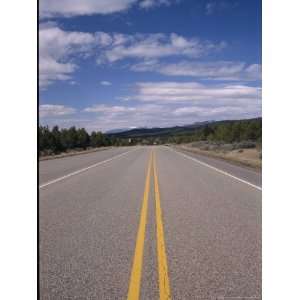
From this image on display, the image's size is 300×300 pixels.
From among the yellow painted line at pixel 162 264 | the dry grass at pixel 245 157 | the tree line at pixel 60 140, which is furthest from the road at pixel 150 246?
the tree line at pixel 60 140

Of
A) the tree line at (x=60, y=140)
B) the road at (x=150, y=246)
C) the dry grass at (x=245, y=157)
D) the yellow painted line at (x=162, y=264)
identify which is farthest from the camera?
the tree line at (x=60, y=140)

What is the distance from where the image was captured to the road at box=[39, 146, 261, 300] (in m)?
4.45

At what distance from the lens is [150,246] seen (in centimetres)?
604

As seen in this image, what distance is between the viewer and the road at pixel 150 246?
14.6ft

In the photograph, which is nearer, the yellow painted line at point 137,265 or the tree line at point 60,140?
the yellow painted line at point 137,265

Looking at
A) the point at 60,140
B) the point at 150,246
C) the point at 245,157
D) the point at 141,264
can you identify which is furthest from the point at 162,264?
the point at 60,140

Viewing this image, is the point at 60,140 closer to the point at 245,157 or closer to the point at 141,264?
the point at 245,157

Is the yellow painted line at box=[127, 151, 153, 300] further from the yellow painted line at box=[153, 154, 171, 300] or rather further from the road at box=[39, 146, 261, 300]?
the yellow painted line at box=[153, 154, 171, 300]

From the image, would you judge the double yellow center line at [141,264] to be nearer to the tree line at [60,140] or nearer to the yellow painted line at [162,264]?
the yellow painted line at [162,264]
